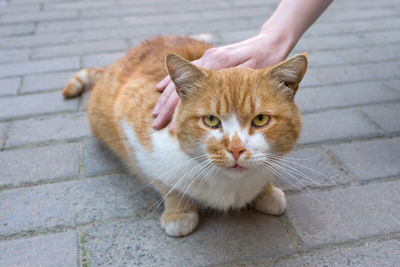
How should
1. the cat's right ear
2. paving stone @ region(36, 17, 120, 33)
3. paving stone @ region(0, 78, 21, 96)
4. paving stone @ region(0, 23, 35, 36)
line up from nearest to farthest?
1. the cat's right ear
2. paving stone @ region(0, 78, 21, 96)
3. paving stone @ region(0, 23, 35, 36)
4. paving stone @ region(36, 17, 120, 33)

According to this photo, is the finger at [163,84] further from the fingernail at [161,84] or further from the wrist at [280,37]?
the wrist at [280,37]

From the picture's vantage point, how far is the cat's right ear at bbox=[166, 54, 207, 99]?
5.20 feet

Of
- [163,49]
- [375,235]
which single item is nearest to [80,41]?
[163,49]

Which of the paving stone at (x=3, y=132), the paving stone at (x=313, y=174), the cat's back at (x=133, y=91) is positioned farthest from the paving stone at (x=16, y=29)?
the paving stone at (x=313, y=174)

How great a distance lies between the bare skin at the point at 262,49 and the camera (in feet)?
6.23

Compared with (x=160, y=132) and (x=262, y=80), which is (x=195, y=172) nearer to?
(x=160, y=132)

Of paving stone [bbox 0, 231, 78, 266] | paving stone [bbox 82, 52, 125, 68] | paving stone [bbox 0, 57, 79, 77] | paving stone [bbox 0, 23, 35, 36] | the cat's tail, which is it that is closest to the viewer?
paving stone [bbox 0, 231, 78, 266]

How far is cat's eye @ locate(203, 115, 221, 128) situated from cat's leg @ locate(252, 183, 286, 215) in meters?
0.56

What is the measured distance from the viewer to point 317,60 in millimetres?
3574

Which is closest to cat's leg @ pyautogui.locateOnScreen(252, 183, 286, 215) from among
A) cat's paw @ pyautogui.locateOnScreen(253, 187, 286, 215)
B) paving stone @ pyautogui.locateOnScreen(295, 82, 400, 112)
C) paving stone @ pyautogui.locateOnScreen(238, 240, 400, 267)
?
cat's paw @ pyautogui.locateOnScreen(253, 187, 286, 215)

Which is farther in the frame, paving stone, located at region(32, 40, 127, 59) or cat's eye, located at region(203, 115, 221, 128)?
paving stone, located at region(32, 40, 127, 59)

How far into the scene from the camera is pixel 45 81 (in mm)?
3242

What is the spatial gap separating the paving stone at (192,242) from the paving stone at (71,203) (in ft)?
0.39

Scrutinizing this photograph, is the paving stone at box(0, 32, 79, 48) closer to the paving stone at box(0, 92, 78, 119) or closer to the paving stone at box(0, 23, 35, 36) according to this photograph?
the paving stone at box(0, 23, 35, 36)
